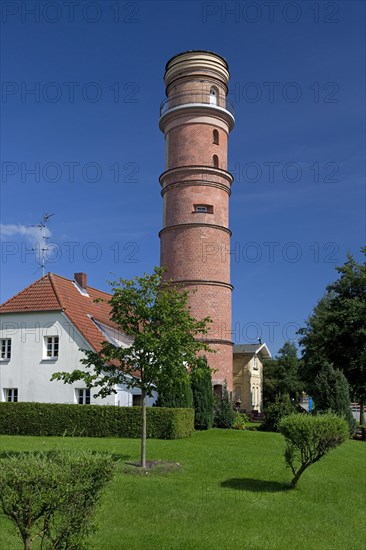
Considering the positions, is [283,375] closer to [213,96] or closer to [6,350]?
[213,96]

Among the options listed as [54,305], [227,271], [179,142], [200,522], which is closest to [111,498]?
[200,522]

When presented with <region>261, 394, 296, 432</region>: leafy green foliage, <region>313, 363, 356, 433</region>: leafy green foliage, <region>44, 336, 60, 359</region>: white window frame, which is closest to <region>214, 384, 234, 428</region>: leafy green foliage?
<region>261, 394, 296, 432</region>: leafy green foliage

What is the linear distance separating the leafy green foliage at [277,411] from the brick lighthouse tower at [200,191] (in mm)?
5313

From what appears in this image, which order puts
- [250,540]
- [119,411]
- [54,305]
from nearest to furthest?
[250,540] → [119,411] → [54,305]

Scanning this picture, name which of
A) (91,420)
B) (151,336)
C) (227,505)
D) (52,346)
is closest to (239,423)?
(91,420)

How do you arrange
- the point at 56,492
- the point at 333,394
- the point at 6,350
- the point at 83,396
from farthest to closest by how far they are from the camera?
1. the point at 6,350
2. the point at 333,394
3. the point at 83,396
4. the point at 56,492

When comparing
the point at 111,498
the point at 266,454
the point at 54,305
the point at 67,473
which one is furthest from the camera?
the point at 54,305

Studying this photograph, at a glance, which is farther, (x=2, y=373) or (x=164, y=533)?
(x=2, y=373)

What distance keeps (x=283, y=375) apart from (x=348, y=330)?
2471cm

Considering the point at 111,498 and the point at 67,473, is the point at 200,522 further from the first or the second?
the point at 67,473

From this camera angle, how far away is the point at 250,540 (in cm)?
998

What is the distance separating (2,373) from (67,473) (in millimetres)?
22993

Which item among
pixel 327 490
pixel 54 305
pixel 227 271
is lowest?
pixel 327 490

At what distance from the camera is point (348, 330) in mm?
35125
